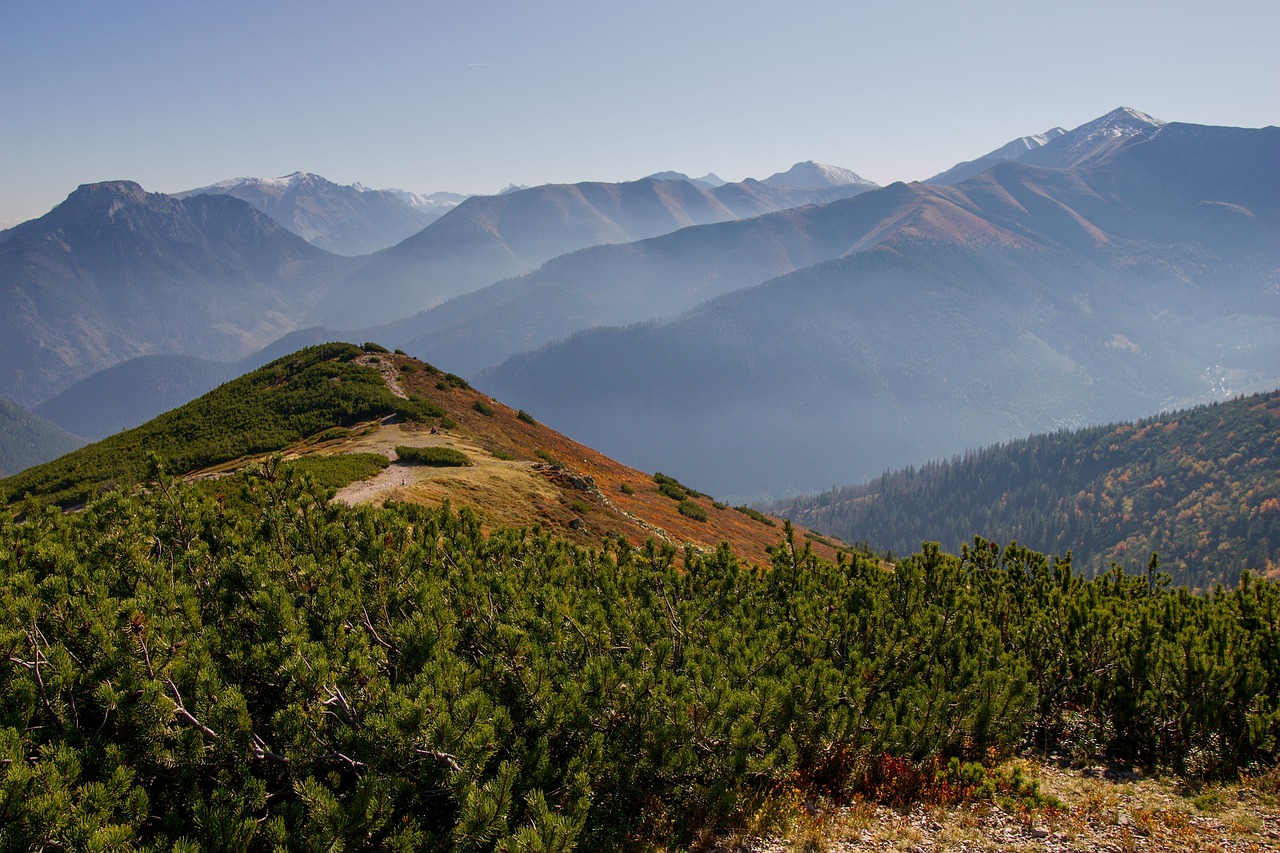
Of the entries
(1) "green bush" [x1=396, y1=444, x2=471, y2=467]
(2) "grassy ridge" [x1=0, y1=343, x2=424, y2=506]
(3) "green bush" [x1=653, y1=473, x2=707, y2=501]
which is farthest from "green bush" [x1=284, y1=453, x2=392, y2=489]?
(3) "green bush" [x1=653, y1=473, x2=707, y2=501]

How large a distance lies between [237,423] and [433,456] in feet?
64.8

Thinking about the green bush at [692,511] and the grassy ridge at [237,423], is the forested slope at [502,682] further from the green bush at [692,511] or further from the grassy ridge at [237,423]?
the green bush at [692,511]

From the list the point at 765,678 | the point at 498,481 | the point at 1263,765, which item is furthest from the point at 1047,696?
the point at 498,481

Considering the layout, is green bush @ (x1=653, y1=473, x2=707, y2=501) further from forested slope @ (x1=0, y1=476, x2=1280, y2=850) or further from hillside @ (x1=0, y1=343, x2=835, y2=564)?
forested slope @ (x1=0, y1=476, x2=1280, y2=850)

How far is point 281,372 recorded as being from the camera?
5725cm

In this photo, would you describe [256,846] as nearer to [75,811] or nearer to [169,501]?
[75,811]

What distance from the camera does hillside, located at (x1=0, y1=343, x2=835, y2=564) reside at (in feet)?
99.8

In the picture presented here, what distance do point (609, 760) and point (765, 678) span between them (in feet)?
7.58

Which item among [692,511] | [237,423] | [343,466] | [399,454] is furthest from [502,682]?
[237,423]

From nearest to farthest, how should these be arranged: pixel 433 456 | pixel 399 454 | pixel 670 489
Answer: pixel 433 456
pixel 399 454
pixel 670 489

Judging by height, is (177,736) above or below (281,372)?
below

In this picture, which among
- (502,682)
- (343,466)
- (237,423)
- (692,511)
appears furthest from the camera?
(692,511)

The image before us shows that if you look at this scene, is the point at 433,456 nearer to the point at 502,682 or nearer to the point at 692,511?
the point at 692,511

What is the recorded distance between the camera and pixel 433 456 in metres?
34.0
